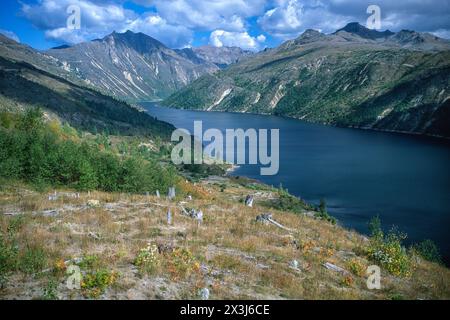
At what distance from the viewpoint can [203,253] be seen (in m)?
21.7

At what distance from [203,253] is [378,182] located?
11626 cm

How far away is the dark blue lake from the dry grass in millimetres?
53070

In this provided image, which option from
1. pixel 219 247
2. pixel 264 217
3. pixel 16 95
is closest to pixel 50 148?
pixel 264 217

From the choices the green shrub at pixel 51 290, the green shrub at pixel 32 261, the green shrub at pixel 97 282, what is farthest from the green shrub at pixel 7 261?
the green shrub at pixel 97 282

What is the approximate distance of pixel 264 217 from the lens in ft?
107

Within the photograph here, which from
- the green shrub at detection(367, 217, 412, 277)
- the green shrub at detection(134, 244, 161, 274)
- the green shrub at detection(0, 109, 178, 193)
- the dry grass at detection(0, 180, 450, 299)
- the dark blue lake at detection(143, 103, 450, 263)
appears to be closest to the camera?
the dry grass at detection(0, 180, 450, 299)

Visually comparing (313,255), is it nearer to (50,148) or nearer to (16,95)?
(50,148)

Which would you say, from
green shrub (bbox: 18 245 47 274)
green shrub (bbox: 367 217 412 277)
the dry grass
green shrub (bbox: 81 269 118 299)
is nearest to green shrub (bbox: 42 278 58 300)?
the dry grass

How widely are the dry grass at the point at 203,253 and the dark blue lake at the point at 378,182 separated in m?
53.1

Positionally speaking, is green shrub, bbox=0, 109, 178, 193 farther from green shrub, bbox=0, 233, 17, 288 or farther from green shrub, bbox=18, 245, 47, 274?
green shrub, bbox=0, 233, 17, 288

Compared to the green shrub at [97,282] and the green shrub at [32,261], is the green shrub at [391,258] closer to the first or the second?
the green shrub at [97,282]

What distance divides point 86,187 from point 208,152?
141m

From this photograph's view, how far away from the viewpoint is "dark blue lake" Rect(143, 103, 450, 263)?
90438mm

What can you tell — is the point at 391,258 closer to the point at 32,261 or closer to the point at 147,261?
the point at 147,261
